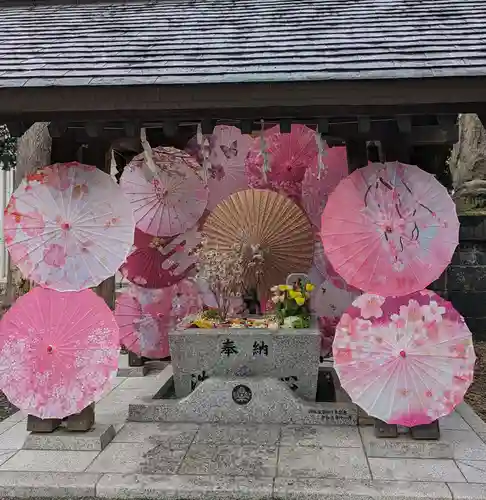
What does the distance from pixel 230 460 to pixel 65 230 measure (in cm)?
242

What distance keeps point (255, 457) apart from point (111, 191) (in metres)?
2.62

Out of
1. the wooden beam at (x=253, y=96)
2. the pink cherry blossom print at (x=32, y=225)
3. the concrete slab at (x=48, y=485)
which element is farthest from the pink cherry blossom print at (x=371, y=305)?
the pink cherry blossom print at (x=32, y=225)

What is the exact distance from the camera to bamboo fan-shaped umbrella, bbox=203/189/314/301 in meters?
7.20

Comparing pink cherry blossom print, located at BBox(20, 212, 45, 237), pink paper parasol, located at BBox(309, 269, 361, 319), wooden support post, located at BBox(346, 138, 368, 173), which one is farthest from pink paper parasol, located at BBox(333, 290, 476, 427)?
pink paper parasol, located at BBox(309, 269, 361, 319)

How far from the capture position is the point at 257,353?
223 inches

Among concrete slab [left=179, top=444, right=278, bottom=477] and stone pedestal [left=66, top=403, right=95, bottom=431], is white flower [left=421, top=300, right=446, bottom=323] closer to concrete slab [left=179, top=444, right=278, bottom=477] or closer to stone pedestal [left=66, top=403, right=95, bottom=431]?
concrete slab [left=179, top=444, right=278, bottom=477]

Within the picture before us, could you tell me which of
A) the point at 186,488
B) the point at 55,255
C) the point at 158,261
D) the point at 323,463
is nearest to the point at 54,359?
the point at 55,255

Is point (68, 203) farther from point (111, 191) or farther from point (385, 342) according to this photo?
point (385, 342)

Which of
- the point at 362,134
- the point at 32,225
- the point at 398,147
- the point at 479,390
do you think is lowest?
the point at 479,390

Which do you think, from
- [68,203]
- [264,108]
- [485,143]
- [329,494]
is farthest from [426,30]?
[485,143]

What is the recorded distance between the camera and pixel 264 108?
14.6 feet

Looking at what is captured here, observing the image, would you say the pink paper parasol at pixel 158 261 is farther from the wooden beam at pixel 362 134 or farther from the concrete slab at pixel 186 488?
the concrete slab at pixel 186 488

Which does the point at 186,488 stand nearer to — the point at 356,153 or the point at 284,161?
the point at 356,153

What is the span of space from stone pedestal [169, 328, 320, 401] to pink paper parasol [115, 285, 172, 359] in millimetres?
2059
